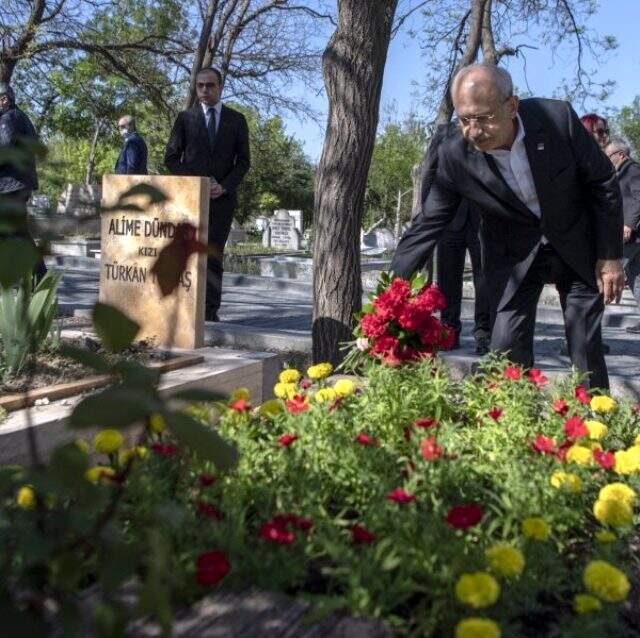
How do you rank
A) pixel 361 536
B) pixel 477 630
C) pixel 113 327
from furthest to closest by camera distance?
1. pixel 361 536
2. pixel 477 630
3. pixel 113 327

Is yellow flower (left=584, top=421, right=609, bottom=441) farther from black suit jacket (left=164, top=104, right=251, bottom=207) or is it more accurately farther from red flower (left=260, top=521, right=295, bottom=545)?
black suit jacket (left=164, top=104, right=251, bottom=207)

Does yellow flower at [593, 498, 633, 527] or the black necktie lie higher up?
the black necktie

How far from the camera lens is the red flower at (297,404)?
104 inches

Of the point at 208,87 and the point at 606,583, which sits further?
the point at 208,87

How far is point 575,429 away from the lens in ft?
8.18

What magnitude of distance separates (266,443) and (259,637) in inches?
42.3

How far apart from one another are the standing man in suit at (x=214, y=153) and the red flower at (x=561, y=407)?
463 centimetres

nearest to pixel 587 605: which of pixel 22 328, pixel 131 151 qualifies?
pixel 22 328

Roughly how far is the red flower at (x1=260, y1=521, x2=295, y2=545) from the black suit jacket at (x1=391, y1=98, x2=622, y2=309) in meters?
2.24

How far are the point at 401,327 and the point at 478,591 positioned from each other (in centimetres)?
209

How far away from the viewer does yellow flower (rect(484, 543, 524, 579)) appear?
1.61 m

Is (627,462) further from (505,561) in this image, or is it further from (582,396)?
(505,561)

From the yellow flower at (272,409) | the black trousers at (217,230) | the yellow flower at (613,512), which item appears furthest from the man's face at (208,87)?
the yellow flower at (613,512)

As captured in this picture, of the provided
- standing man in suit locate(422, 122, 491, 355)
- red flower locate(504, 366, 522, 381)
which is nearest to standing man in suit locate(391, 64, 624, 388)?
red flower locate(504, 366, 522, 381)
